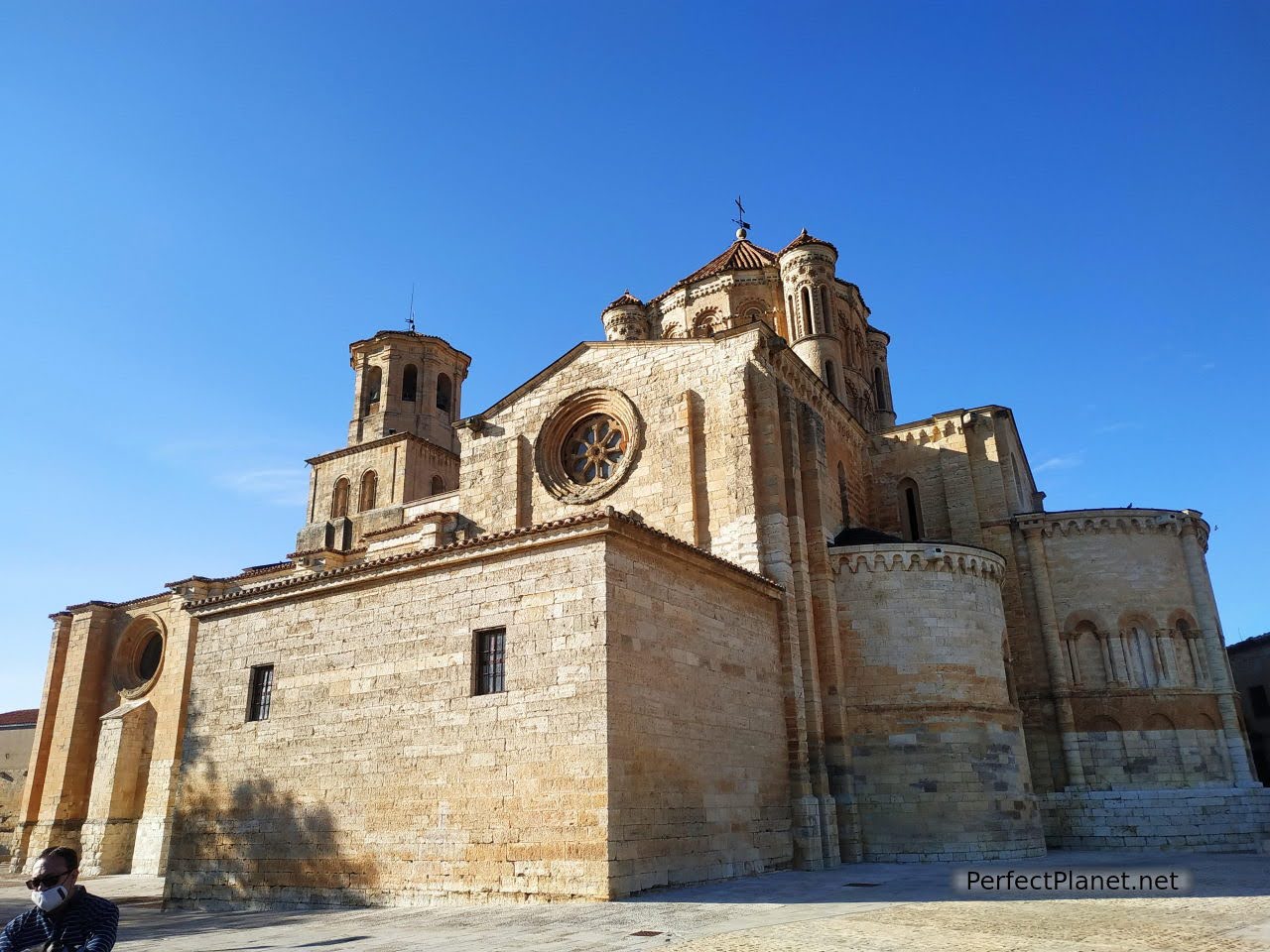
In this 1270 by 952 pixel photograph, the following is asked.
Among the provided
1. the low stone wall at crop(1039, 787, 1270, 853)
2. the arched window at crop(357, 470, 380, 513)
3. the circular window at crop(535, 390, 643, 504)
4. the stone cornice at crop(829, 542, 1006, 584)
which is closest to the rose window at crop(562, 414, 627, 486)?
the circular window at crop(535, 390, 643, 504)

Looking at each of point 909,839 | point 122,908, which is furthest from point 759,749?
point 122,908

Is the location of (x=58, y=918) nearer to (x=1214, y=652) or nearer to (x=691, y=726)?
(x=691, y=726)

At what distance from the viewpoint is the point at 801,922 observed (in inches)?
352

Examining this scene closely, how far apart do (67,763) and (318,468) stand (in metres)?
12.0

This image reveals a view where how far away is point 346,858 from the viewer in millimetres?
12953

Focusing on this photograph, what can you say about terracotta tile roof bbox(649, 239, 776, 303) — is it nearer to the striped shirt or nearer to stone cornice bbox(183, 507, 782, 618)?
stone cornice bbox(183, 507, 782, 618)

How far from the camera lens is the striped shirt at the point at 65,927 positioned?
4250 millimetres

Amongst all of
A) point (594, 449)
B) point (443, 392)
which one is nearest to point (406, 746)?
point (594, 449)

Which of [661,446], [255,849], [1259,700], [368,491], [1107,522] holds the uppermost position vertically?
[368,491]

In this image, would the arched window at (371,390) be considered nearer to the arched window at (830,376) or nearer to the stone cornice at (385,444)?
the stone cornice at (385,444)

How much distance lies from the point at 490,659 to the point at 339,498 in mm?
19434

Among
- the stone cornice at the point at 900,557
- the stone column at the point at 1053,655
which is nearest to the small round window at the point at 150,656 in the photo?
the stone cornice at the point at 900,557

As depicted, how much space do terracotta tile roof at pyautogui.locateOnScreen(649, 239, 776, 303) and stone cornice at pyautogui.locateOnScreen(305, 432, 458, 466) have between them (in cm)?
864

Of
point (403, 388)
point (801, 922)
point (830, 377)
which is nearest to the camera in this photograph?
point (801, 922)
